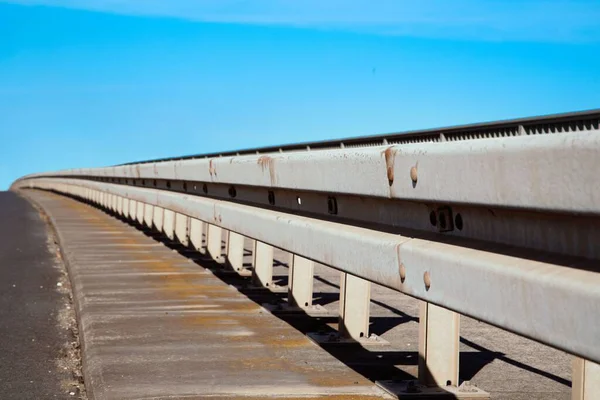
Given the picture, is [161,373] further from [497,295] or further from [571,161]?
[571,161]

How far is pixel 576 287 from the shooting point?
2.65 m

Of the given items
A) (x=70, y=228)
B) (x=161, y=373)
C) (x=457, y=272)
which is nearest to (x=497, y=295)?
(x=457, y=272)

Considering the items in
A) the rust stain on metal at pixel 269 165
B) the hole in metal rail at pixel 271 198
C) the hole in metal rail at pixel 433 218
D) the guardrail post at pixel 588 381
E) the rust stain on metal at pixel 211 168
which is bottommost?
the guardrail post at pixel 588 381

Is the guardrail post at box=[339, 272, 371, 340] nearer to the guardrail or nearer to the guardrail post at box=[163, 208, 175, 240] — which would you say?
the guardrail

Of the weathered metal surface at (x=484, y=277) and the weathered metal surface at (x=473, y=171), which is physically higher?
the weathered metal surface at (x=473, y=171)

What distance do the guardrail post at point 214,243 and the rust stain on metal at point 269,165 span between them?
3849 mm

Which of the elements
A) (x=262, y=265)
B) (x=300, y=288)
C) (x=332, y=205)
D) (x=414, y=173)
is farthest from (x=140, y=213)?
(x=414, y=173)

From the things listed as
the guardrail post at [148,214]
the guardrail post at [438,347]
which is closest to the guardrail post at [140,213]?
the guardrail post at [148,214]

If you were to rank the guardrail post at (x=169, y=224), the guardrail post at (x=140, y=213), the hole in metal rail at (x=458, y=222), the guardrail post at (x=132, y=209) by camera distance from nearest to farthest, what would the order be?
1. the hole in metal rail at (x=458, y=222)
2. the guardrail post at (x=169, y=224)
3. the guardrail post at (x=140, y=213)
4. the guardrail post at (x=132, y=209)

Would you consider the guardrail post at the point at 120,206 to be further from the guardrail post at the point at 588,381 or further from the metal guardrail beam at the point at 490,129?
the guardrail post at the point at 588,381

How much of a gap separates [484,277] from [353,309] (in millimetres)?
2919

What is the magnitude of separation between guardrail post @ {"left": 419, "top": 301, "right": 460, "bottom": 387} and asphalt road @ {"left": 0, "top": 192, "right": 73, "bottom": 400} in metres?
1.81

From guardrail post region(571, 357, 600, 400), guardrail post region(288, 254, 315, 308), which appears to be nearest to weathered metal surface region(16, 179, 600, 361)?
guardrail post region(571, 357, 600, 400)

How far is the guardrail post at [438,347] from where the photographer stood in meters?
4.75
